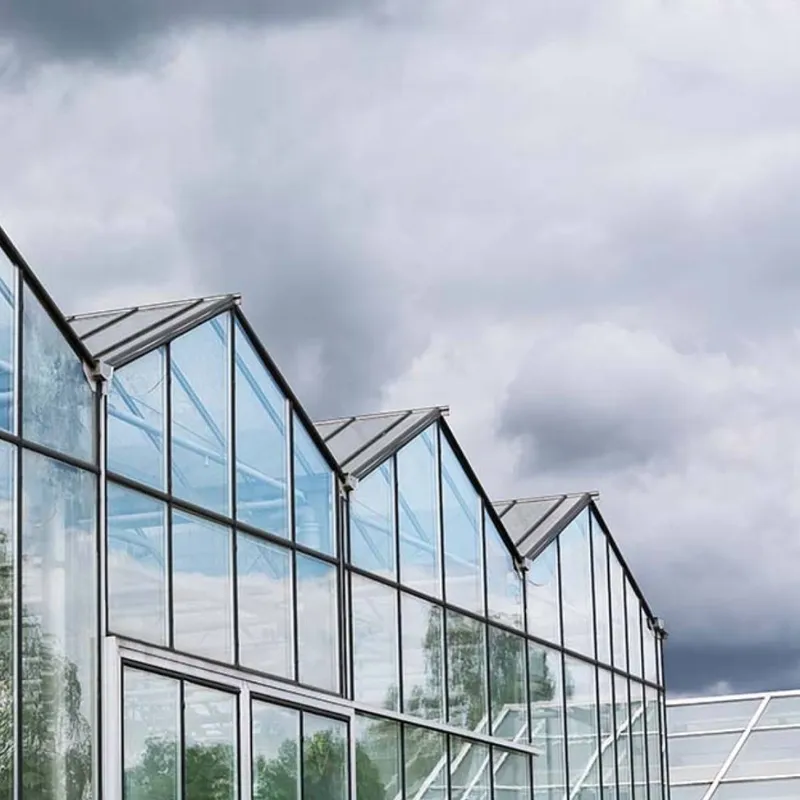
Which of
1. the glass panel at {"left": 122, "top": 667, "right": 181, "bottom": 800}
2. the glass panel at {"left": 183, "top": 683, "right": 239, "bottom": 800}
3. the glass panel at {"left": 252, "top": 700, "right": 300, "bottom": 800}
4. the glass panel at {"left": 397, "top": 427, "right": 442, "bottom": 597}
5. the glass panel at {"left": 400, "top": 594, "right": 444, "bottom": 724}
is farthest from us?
the glass panel at {"left": 397, "top": 427, "right": 442, "bottom": 597}

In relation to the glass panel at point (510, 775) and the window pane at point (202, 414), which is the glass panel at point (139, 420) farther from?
the glass panel at point (510, 775)

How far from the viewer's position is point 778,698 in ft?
157

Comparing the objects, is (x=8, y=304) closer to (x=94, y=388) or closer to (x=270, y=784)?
(x=94, y=388)

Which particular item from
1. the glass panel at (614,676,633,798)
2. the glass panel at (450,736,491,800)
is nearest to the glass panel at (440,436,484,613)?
the glass panel at (450,736,491,800)

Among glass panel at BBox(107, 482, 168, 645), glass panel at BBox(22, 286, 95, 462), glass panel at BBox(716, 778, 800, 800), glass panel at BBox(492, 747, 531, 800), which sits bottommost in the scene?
glass panel at BBox(492, 747, 531, 800)

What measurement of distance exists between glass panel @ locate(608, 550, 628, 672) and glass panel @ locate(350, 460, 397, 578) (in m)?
8.64

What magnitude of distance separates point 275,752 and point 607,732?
11.4 meters

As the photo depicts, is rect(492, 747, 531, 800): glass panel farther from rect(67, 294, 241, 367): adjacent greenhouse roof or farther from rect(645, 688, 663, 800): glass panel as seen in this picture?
rect(67, 294, 241, 367): adjacent greenhouse roof

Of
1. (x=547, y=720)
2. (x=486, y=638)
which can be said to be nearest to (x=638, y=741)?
(x=547, y=720)

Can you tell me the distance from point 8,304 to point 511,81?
465 inches

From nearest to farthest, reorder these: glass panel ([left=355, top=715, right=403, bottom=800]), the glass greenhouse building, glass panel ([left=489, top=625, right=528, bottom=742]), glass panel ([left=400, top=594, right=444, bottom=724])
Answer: the glass greenhouse building < glass panel ([left=355, top=715, right=403, bottom=800]) < glass panel ([left=400, top=594, right=444, bottom=724]) < glass panel ([left=489, top=625, right=528, bottom=742])

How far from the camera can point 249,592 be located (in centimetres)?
2248

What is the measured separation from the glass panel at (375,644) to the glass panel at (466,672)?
170 cm

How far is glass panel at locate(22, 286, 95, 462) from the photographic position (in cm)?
1888
